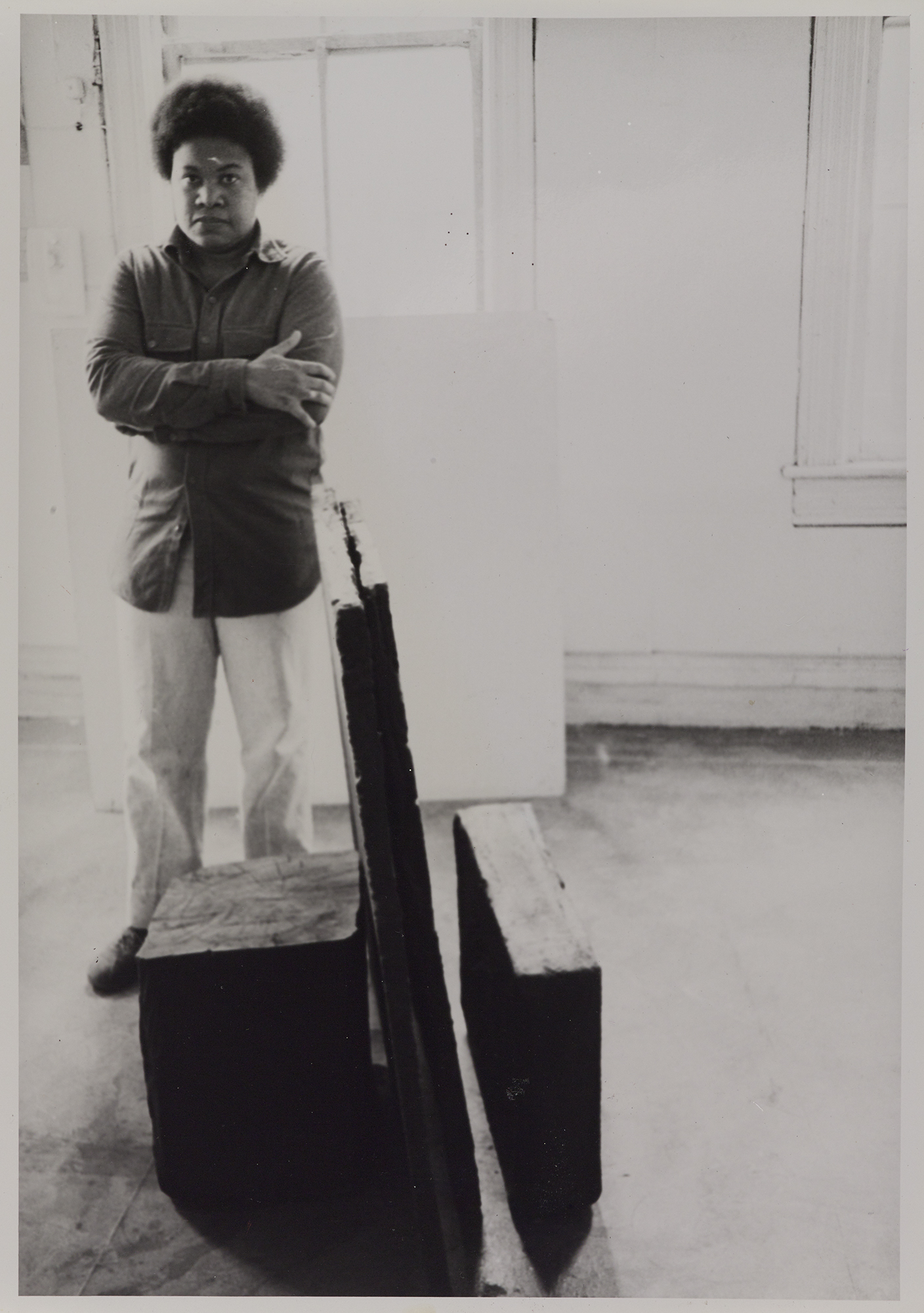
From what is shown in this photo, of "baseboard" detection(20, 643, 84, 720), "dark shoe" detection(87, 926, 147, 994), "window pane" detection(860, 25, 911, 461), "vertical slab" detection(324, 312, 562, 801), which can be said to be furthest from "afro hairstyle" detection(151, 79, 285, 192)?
"dark shoe" detection(87, 926, 147, 994)

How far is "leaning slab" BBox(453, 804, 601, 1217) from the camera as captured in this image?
151 cm

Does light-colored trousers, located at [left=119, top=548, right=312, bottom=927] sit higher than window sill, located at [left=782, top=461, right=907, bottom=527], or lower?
lower

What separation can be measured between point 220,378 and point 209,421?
0.08m

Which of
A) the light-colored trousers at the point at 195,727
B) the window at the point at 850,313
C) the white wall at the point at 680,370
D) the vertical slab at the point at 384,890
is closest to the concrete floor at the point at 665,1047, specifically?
the vertical slab at the point at 384,890

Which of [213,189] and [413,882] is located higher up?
[213,189]

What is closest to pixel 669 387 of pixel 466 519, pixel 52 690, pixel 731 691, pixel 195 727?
pixel 466 519

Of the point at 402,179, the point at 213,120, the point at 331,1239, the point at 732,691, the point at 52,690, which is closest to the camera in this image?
the point at 331,1239

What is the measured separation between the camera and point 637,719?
3.55 meters

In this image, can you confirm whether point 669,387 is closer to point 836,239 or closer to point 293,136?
point 836,239

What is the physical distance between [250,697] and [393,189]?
4.49 feet

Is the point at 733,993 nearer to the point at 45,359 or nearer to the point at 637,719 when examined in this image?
the point at 637,719

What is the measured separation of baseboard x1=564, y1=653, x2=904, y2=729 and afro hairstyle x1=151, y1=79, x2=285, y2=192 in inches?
75.0

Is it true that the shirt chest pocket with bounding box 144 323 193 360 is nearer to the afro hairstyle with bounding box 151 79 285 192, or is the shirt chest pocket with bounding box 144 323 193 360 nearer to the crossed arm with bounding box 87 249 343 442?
the crossed arm with bounding box 87 249 343 442

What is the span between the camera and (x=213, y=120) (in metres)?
1.97
